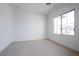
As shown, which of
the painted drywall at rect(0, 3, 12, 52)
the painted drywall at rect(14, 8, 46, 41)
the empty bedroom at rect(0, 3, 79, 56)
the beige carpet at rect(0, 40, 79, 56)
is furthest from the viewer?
the painted drywall at rect(14, 8, 46, 41)

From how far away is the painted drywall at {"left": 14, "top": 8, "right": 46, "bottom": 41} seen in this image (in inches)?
268

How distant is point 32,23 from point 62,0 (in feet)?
19.9

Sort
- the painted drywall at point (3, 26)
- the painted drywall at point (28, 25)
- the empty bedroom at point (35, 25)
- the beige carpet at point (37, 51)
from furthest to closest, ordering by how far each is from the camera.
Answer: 1. the painted drywall at point (28, 25)
2. the empty bedroom at point (35, 25)
3. the painted drywall at point (3, 26)
4. the beige carpet at point (37, 51)

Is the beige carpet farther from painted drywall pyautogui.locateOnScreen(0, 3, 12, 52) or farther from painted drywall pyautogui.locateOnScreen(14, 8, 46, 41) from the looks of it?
painted drywall pyautogui.locateOnScreen(14, 8, 46, 41)

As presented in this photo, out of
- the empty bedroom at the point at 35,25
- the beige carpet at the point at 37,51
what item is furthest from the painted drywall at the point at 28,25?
the beige carpet at the point at 37,51

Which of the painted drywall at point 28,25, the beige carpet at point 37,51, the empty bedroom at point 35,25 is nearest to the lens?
the beige carpet at point 37,51

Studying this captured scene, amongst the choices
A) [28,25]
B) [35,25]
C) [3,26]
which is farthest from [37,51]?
[35,25]

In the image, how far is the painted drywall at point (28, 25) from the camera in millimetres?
6819

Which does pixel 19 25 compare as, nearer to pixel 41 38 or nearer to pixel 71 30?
pixel 41 38

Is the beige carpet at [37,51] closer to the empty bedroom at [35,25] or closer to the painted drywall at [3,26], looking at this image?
the painted drywall at [3,26]

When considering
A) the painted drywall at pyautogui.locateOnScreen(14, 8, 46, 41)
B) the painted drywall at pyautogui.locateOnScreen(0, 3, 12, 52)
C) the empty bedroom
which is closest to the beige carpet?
the painted drywall at pyautogui.locateOnScreen(0, 3, 12, 52)

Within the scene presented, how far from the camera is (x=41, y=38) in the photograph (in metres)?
7.92

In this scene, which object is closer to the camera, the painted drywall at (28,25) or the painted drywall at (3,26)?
the painted drywall at (3,26)

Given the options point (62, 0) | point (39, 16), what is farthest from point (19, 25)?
point (62, 0)
